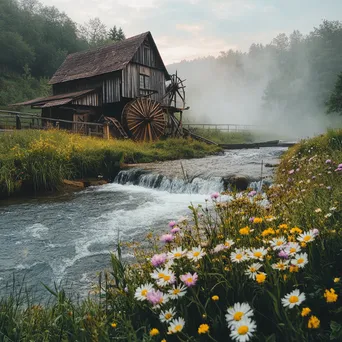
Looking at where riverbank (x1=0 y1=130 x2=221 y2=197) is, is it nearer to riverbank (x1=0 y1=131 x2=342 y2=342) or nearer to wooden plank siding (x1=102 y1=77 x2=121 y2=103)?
wooden plank siding (x1=102 y1=77 x2=121 y2=103)

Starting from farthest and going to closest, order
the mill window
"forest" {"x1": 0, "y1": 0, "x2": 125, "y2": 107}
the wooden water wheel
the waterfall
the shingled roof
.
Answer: "forest" {"x1": 0, "y1": 0, "x2": 125, "y2": 107}, the mill window, the shingled roof, the wooden water wheel, the waterfall

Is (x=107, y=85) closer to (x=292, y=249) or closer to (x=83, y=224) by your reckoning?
(x=83, y=224)

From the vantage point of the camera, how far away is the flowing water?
4.08 meters

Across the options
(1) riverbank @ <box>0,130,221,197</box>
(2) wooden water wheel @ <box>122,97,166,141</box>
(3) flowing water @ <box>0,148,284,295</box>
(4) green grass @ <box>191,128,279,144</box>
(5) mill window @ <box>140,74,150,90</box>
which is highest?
(5) mill window @ <box>140,74,150,90</box>

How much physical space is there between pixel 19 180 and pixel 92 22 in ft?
201

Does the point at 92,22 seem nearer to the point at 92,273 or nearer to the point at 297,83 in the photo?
the point at 297,83

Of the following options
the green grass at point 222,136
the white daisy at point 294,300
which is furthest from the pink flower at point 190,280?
the green grass at point 222,136

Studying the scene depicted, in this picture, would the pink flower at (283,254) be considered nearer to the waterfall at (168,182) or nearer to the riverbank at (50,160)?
the waterfall at (168,182)

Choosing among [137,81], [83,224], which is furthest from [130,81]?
[83,224]

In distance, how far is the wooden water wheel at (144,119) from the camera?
20.4 meters

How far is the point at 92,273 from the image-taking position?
393 centimetres

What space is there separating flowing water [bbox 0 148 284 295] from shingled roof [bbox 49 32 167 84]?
13004 millimetres

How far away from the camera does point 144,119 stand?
69.4 feet

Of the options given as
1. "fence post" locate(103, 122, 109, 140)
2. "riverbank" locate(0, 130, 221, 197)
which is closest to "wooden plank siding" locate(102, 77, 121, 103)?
"fence post" locate(103, 122, 109, 140)
